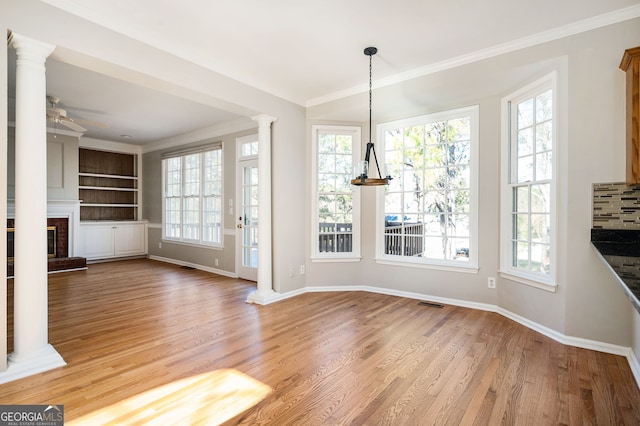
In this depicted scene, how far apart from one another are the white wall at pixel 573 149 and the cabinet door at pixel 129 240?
675 centimetres

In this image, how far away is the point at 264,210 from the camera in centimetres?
433

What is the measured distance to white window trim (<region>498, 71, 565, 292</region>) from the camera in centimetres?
296

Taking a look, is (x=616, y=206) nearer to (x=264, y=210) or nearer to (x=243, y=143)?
(x=264, y=210)

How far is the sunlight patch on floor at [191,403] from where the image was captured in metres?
1.83

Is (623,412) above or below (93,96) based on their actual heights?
below

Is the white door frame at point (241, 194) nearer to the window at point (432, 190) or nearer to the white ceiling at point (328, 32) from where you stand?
the white ceiling at point (328, 32)

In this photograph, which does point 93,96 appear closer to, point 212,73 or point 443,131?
point 212,73

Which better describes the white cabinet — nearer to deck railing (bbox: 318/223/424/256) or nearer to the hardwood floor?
the hardwood floor

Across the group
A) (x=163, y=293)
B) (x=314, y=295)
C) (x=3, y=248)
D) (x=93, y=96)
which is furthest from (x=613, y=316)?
(x=93, y=96)

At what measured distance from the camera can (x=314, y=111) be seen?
466cm

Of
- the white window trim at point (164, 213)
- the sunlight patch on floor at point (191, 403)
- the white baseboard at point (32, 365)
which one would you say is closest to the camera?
the sunlight patch on floor at point (191, 403)

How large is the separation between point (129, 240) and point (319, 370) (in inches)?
276

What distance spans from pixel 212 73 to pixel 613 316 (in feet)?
14.5

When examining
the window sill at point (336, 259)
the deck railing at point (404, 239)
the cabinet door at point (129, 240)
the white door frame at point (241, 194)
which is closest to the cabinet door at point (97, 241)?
the cabinet door at point (129, 240)
